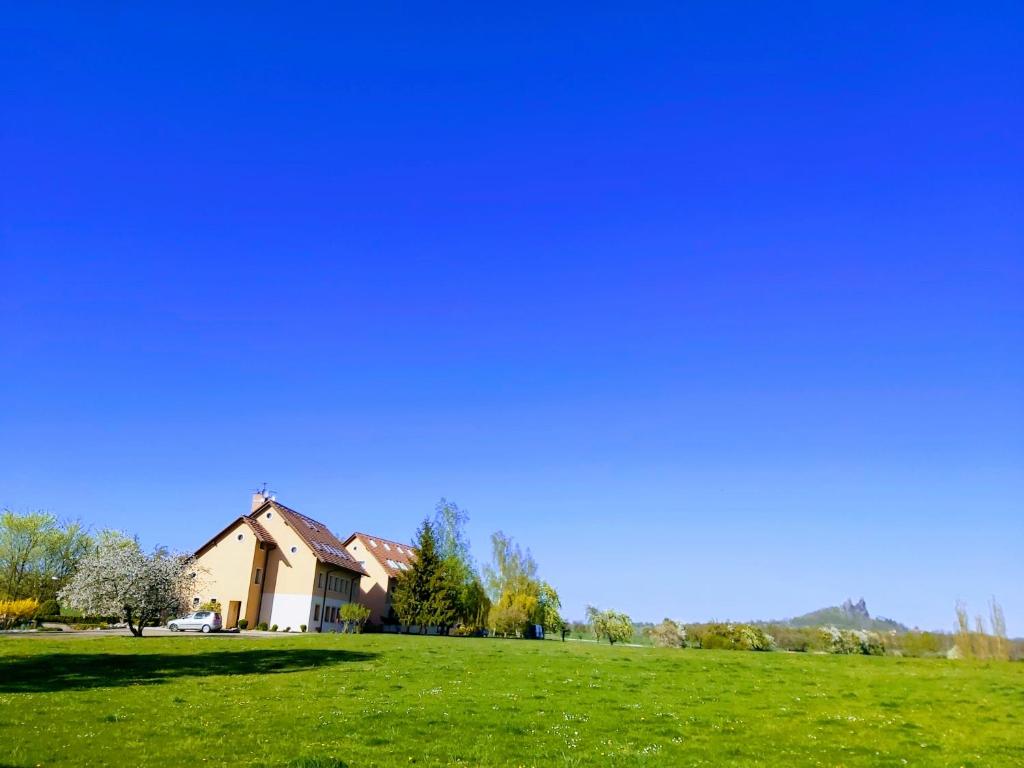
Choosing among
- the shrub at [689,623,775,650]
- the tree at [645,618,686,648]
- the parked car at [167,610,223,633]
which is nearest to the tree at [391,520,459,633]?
the parked car at [167,610,223,633]

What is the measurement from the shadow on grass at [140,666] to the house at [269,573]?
31.1 metres

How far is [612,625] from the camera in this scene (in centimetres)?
8212

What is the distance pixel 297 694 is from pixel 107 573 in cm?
3019

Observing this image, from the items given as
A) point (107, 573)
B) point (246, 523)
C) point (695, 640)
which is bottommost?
point (695, 640)

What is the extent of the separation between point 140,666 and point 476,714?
16.9 metres

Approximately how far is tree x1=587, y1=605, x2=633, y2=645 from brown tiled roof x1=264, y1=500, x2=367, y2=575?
2937 cm

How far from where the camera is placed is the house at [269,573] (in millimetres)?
63906

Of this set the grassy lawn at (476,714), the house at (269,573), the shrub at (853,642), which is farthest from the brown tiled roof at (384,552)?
the grassy lawn at (476,714)

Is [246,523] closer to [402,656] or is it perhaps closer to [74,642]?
[74,642]

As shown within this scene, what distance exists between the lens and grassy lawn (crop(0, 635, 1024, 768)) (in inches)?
503

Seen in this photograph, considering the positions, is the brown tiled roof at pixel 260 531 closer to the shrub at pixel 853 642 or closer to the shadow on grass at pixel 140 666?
the shadow on grass at pixel 140 666

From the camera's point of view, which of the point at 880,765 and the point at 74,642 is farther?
the point at 74,642

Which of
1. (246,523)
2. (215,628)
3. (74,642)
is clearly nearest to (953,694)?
(74,642)

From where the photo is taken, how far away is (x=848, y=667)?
1372 inches
